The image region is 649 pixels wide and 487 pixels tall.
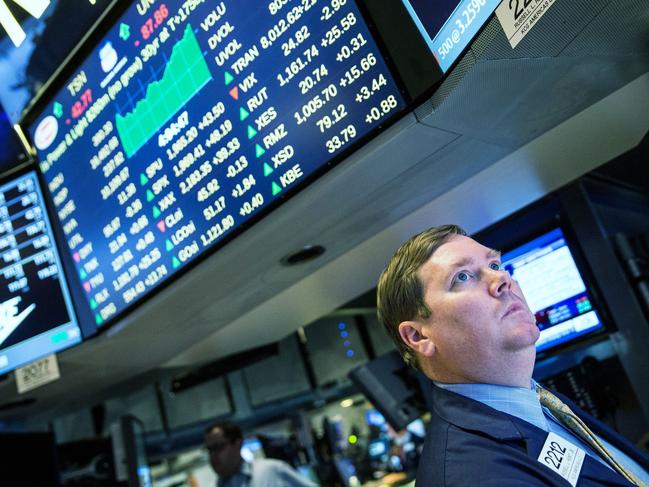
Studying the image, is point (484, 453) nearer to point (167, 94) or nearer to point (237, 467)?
point (167, 94)

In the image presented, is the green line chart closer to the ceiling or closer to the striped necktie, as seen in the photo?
the ceiling

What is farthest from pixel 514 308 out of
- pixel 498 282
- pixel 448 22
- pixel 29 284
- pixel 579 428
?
pixel 29 284

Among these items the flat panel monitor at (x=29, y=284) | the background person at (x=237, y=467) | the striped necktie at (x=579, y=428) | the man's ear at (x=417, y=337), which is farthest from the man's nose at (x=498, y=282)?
the background person at (x=237, y=467)

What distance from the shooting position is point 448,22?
181 cm

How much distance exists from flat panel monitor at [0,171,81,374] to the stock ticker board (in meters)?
0.23

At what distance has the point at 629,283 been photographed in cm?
281

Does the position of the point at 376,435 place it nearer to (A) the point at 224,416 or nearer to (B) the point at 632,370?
(A) the point at 224,416

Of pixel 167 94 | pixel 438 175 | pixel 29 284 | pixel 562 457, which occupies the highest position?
pixel 167 94

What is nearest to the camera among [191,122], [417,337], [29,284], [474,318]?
[474,318]

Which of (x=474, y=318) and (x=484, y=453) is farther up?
(x=474, y=318)

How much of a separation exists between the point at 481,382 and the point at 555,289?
5.35 ft

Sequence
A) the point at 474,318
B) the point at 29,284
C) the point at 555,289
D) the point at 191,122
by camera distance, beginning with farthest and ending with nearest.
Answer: the point at 29,284 → the point at 555,289 → the point at 191,122 → the point at 474,318

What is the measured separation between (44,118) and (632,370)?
10.2 feet

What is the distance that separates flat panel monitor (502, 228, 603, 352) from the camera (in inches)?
112
